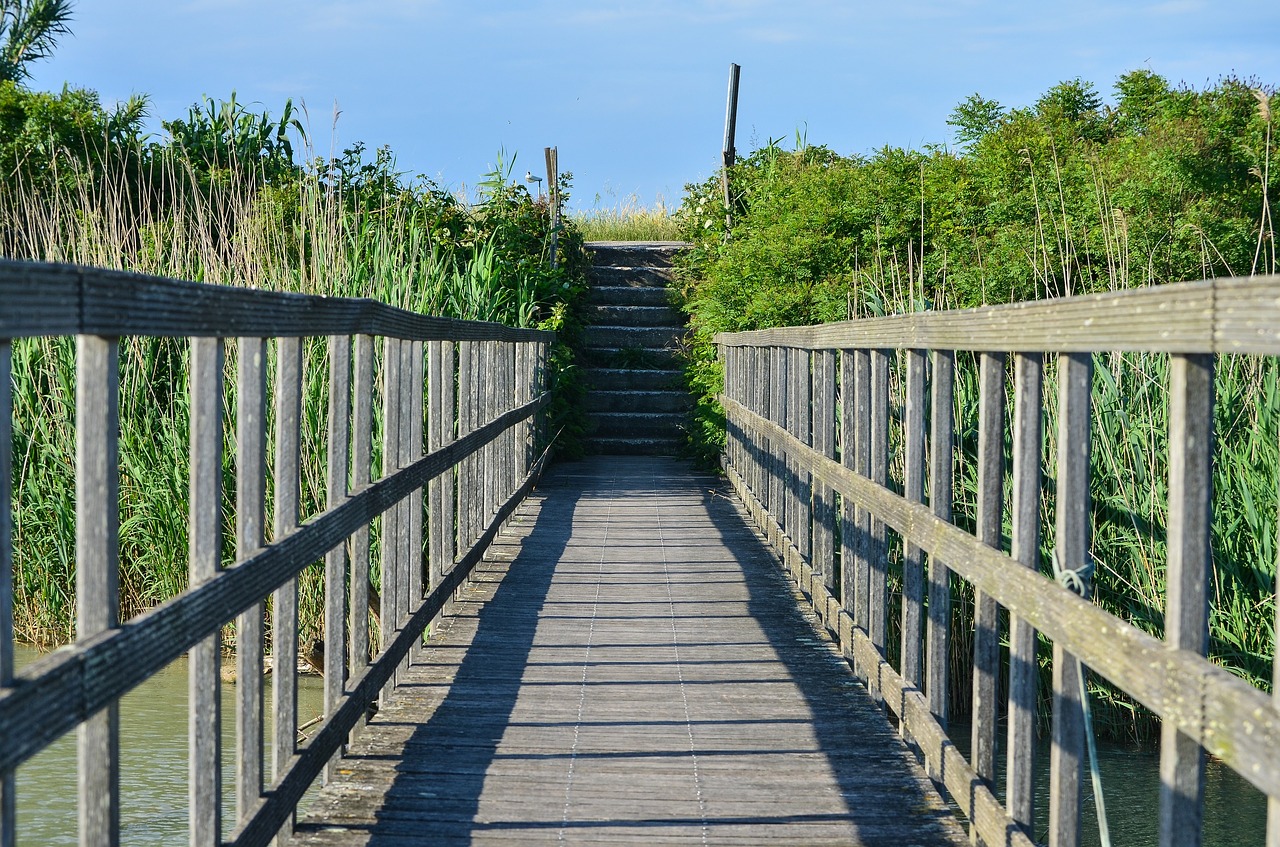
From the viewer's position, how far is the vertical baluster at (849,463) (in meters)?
4.57

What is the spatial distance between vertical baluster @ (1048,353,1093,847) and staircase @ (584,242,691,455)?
34.9 ft

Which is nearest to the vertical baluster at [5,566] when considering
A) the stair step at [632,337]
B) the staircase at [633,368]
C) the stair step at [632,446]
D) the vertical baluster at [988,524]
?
the vertical baluster at [988,524]

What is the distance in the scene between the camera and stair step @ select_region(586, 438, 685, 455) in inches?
533

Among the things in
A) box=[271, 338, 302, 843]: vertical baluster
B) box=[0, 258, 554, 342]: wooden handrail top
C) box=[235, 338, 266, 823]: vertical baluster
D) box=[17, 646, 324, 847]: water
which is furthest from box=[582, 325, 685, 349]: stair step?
box=[235, 338, 266, 823]: vertical baluster

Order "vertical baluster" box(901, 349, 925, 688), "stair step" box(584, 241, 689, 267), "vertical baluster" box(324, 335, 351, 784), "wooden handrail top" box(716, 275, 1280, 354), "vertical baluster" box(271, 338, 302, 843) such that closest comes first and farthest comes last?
1. "wooden handrail top" box(716, 275, 1280, 354)
2. "vertical baluster" box(271, 338, 302, 843)
3. "vertical baluster" box(324, 335, 351, 784)
4. "vertical baluster" box(901, 349, 925, 688)
5. "stair step" box(584, 241, 689, 267)

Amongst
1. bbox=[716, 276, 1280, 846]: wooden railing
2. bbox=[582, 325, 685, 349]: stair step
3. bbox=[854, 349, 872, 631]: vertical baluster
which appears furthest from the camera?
bbox=[582, 325, 685, 349]: stair step

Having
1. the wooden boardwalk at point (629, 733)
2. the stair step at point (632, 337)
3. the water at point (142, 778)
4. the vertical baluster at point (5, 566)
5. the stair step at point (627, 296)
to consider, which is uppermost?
the stair step at point (627, 296)

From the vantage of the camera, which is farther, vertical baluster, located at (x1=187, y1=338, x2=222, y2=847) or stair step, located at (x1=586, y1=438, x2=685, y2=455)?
stair step, located at (x1=586, y1=438, x2=685, y2=455)

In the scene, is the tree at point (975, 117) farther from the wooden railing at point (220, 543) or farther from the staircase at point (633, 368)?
the wooden railing at point (220, 543)

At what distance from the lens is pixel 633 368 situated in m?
14.0

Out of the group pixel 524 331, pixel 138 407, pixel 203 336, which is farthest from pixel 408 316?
pixel 524 331

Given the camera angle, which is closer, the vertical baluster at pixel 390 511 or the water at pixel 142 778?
the vertical baluster at pixel 390 511

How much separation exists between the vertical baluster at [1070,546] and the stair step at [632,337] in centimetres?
1169

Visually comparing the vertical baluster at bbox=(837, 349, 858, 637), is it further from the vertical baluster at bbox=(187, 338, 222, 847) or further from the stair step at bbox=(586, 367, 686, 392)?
Answer: the stair step at bbox=(586, 367, 686, 392)
